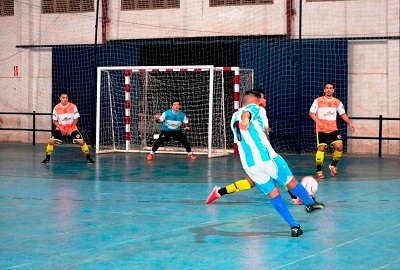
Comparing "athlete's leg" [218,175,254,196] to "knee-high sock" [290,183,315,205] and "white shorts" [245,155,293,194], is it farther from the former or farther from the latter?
"white shorts" [245,155,293,194]

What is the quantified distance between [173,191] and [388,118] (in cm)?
1052

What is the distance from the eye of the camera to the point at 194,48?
2659 centimetres

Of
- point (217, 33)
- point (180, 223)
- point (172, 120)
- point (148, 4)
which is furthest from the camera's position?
point (148, 4)

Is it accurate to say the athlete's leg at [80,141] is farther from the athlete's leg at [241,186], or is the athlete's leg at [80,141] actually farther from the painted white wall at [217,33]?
the athlete's leg at [241,186]

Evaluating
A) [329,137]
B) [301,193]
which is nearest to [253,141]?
[301,193]

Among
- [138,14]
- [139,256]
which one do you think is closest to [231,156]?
[138,14]

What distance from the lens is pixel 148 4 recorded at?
26656 millimetres

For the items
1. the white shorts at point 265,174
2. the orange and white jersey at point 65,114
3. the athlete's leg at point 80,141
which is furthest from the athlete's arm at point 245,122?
the orange and white jersey at point 65,114

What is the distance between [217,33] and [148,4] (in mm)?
2633

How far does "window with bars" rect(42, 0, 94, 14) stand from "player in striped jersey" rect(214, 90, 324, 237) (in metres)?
18.1

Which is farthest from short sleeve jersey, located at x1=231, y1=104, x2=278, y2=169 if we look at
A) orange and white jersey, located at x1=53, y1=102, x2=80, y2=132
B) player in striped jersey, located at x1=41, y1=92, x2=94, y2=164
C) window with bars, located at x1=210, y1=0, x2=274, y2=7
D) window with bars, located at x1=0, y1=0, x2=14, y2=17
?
window with bars, located at x1=0, y1=0, x2=14, y2=17

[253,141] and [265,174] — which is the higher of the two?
[253,141]

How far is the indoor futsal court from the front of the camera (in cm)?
848

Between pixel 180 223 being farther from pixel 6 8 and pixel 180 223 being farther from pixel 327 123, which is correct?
pixel 6 8
